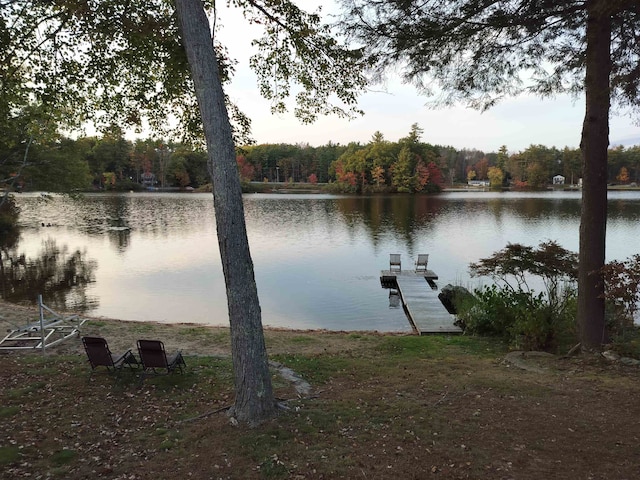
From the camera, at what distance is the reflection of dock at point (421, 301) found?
1259cm

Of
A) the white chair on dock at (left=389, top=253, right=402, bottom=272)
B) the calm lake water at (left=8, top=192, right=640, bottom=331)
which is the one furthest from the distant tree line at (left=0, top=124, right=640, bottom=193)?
the white chair on dock at (left=389, top=253, right=402, bottom=272)

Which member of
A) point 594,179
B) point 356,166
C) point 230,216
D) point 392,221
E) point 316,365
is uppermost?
point 356,166

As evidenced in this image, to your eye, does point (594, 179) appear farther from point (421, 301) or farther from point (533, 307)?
point (421, 301)

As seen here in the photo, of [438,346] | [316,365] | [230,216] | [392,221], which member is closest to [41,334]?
[316,365]

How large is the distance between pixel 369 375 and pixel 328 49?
517 centimetres

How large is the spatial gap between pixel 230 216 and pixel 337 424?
2511 millimetres

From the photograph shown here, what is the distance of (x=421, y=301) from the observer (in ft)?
51.0

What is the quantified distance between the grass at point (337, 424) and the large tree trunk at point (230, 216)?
456mm

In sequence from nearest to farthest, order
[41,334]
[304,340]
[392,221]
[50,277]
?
[41,334] < [304,340] < [50,277] < [392,221]

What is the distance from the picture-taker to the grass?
402 centimetres

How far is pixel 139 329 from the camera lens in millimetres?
11312

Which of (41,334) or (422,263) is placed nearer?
(41,334)

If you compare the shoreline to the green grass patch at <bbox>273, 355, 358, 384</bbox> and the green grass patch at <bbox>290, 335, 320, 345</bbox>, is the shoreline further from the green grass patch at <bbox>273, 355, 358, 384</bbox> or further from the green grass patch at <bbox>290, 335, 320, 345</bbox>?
the green grass patch at <bbox>273, 355, 358, 384</bbox>

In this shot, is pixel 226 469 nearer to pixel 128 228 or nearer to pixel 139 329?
pixel 139 329
